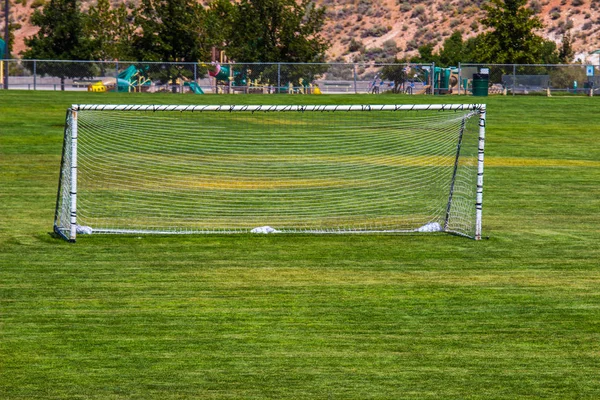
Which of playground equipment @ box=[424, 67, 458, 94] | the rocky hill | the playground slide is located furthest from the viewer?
the rocky hill

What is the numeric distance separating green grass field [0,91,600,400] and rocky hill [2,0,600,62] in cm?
8009

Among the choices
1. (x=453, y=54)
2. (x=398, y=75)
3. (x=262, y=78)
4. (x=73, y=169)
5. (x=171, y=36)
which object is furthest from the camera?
(x=453, y=54)

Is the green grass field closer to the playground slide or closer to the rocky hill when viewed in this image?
the playground slide

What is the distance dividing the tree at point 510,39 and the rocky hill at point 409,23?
27.1 meters

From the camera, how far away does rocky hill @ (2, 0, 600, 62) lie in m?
97.0

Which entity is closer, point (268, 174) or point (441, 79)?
point (268, 174)

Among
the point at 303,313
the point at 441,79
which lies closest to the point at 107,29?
the point at 441,79

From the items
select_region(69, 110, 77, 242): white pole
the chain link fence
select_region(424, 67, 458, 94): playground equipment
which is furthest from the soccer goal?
select_region(424, 67, 458, 94): playground equipment

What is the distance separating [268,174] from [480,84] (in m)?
31.1

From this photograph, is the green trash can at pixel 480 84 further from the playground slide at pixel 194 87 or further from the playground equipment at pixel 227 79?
the playground slide at pixel 194 87

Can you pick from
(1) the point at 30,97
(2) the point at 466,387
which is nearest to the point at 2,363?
(2) the point at 466,387

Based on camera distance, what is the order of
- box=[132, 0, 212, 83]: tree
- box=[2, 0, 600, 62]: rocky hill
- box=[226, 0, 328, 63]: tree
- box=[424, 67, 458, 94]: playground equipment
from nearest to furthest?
box=[424, 67, 458, 94]: playground equipment → box=[132, 0, 212, 83]: tree → box=[226, 0, 328, 63]: tree → box=[2, 0, 600, 62]: rocky hill

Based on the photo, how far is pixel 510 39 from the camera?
66.1 m

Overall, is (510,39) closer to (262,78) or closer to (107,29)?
(262,78)
